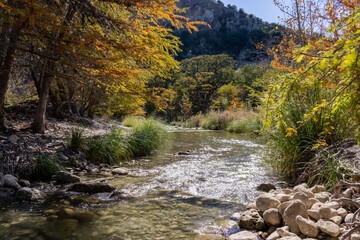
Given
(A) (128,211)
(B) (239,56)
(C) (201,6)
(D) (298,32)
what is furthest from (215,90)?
(C) (201,6)

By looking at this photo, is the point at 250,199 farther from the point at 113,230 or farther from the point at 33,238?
the point at 33,238

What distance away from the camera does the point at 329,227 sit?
214 centimetres

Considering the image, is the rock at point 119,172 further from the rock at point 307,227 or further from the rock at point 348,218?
the rock at point 348,218

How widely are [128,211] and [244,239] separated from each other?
1.41 meters

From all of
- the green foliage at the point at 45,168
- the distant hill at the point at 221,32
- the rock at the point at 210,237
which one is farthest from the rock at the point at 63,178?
the distant hill at the point at 221,32

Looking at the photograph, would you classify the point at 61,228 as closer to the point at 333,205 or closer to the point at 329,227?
the point at 329,227

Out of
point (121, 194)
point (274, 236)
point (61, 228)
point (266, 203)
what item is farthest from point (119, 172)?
point (274, 236)

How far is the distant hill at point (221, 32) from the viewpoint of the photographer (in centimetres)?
7844

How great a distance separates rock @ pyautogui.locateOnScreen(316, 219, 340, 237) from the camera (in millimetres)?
2100

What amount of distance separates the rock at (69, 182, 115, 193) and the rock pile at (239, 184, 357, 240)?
2019 mm

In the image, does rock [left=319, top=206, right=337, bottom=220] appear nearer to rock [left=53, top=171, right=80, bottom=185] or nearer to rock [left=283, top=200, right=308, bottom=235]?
rock [left=283, top=200, right=308, bottom=235]

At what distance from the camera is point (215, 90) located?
3588 cm

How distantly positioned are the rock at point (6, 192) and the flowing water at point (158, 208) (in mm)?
325

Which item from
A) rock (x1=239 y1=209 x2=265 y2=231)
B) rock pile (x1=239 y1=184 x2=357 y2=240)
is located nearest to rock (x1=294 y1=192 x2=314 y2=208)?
rock pile (x1=239 y1=184 x2=357 y2=240)
